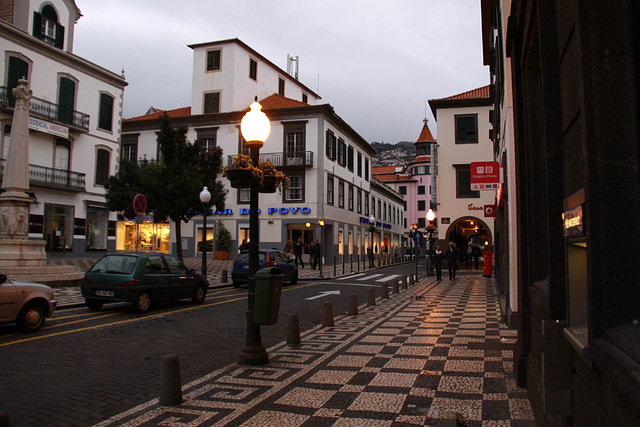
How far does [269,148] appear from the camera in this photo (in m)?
39.7

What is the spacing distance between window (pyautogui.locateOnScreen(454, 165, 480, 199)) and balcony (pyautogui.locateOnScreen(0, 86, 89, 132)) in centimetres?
2447

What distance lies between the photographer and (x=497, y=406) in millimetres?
5086

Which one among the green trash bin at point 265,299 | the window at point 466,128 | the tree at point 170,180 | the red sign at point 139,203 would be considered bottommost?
the green trash bin at point 265,299

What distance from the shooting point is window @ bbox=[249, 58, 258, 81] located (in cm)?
4219

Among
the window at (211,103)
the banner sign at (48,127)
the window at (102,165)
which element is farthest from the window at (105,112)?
the window at (211,103)

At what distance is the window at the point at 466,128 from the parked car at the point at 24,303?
28.5 m

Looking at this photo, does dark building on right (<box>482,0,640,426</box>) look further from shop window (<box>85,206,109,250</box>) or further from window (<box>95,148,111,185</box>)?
window (<box>95,148,111,185</box>)

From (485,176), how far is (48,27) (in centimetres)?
3048

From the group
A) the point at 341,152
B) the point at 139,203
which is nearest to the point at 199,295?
the point at 139,203

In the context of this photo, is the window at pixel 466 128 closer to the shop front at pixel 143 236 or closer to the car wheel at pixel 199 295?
the shop front at pixel 143 236

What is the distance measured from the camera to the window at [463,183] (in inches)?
1278

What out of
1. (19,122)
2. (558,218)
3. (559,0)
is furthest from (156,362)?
(19,122)

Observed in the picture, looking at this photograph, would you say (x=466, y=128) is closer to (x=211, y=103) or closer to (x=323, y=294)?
(x=323, y=294)

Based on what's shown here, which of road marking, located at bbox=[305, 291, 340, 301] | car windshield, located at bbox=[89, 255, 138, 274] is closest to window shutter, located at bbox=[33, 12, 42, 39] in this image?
car windshield, located at bbox=[89, 255, 138, 274]
